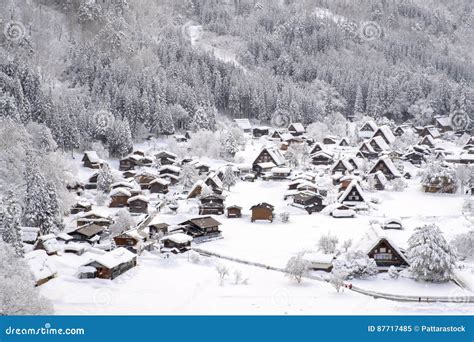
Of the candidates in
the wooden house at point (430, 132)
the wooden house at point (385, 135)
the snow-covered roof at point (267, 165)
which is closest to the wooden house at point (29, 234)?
the snow-covered roof at point (267, 165)

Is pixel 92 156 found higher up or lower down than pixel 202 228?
lower down

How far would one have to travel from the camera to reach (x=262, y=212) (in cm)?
4897

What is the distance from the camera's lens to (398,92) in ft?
390

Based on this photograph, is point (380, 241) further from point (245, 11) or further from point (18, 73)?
point (245, 11)

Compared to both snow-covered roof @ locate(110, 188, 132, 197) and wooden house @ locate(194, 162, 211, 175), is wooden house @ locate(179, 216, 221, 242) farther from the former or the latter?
wooden house @ locate(194, 162, 211, 175)

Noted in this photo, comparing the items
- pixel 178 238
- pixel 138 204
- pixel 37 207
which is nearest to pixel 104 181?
pixel 138 204

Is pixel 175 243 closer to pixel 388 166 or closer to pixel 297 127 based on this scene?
pixel 388 166

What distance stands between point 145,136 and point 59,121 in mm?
16618

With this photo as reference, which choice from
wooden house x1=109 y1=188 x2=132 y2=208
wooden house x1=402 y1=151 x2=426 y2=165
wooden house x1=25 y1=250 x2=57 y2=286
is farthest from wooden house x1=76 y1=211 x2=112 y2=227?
wooden house x1=402 y1=151 x2=426 y2=165

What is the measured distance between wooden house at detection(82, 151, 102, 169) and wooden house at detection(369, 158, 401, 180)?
32838 millimetres

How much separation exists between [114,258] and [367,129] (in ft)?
230

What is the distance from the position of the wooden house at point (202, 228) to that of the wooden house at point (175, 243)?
2.58m

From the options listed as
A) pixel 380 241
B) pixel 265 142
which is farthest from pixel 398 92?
pixel 380 241

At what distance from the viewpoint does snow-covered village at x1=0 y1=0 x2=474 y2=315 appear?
105 ft
